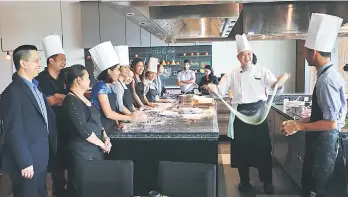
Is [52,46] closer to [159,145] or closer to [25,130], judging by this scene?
[25,130]

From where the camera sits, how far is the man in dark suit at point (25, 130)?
202 cm

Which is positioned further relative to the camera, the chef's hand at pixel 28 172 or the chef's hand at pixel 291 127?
the chef's hand at pixel 291 127

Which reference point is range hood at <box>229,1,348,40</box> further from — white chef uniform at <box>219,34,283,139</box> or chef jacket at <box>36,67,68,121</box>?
chef jacket at <box>36,67,68,121</box>

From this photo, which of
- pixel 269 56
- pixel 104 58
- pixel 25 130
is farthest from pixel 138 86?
pixel 269 56

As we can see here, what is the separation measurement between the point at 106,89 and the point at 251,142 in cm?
163

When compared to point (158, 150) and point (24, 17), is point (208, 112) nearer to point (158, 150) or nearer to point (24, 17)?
point (158, 150)

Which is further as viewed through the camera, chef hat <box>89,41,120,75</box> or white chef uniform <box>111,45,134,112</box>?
white chef uniform <box>111,45,134,112</box>

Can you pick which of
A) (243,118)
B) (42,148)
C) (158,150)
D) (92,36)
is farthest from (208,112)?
(92,36)

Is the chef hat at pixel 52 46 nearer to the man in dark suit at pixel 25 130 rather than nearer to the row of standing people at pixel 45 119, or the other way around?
the row of standing people at pixel 45 119

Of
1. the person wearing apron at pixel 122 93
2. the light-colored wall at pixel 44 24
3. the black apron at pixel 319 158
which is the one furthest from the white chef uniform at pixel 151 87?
the light-colored wall at pixel 44 24

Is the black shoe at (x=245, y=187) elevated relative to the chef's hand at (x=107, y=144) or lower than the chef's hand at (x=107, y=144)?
lower

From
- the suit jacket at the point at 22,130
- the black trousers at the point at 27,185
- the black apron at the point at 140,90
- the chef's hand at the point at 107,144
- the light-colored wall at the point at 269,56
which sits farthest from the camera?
the light-colored wall at the point at 269,56

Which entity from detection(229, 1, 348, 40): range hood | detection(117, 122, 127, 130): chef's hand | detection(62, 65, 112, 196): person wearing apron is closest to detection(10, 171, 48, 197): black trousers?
detection(62, 65, 112, 196): person wearing apron

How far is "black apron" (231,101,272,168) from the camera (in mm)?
3363
